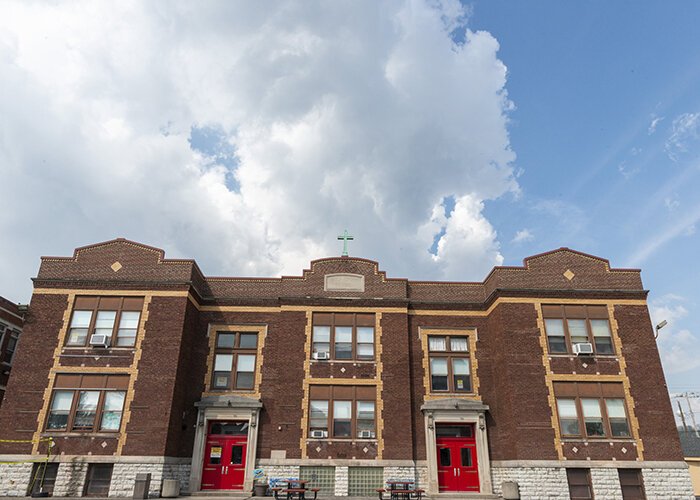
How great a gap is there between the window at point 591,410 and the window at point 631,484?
1428 millimetres

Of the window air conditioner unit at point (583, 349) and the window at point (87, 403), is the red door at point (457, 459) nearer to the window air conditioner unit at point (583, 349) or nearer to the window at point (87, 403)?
the window air conditioner unit at point (583, 349)

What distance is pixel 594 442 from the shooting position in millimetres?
21109

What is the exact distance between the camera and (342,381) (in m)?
23.3

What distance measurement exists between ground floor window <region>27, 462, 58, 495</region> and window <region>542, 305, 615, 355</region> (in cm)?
2215

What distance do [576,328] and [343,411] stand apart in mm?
11663

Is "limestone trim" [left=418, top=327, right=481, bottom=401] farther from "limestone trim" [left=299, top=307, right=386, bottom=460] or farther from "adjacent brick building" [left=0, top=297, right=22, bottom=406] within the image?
"adjacent brick building" [left=0, top=297, right=22, bottom=406]

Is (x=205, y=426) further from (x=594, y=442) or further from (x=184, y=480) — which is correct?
(x=594, y=442)

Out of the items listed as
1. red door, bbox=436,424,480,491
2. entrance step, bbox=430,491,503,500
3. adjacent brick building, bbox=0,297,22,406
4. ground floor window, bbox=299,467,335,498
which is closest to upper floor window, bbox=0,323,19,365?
adjacent brick building, bbox=0,297,22,406

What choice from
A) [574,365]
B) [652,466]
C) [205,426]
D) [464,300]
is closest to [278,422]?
[205,426]

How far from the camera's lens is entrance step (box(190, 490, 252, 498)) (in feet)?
69.0

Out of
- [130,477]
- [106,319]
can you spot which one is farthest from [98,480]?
[106,319]

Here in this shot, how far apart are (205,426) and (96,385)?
5.12 metres

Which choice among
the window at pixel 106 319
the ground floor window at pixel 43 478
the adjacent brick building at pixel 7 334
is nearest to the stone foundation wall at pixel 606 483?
the window at pixel 106 319

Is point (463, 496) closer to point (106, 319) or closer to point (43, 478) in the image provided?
point (43, 478)
